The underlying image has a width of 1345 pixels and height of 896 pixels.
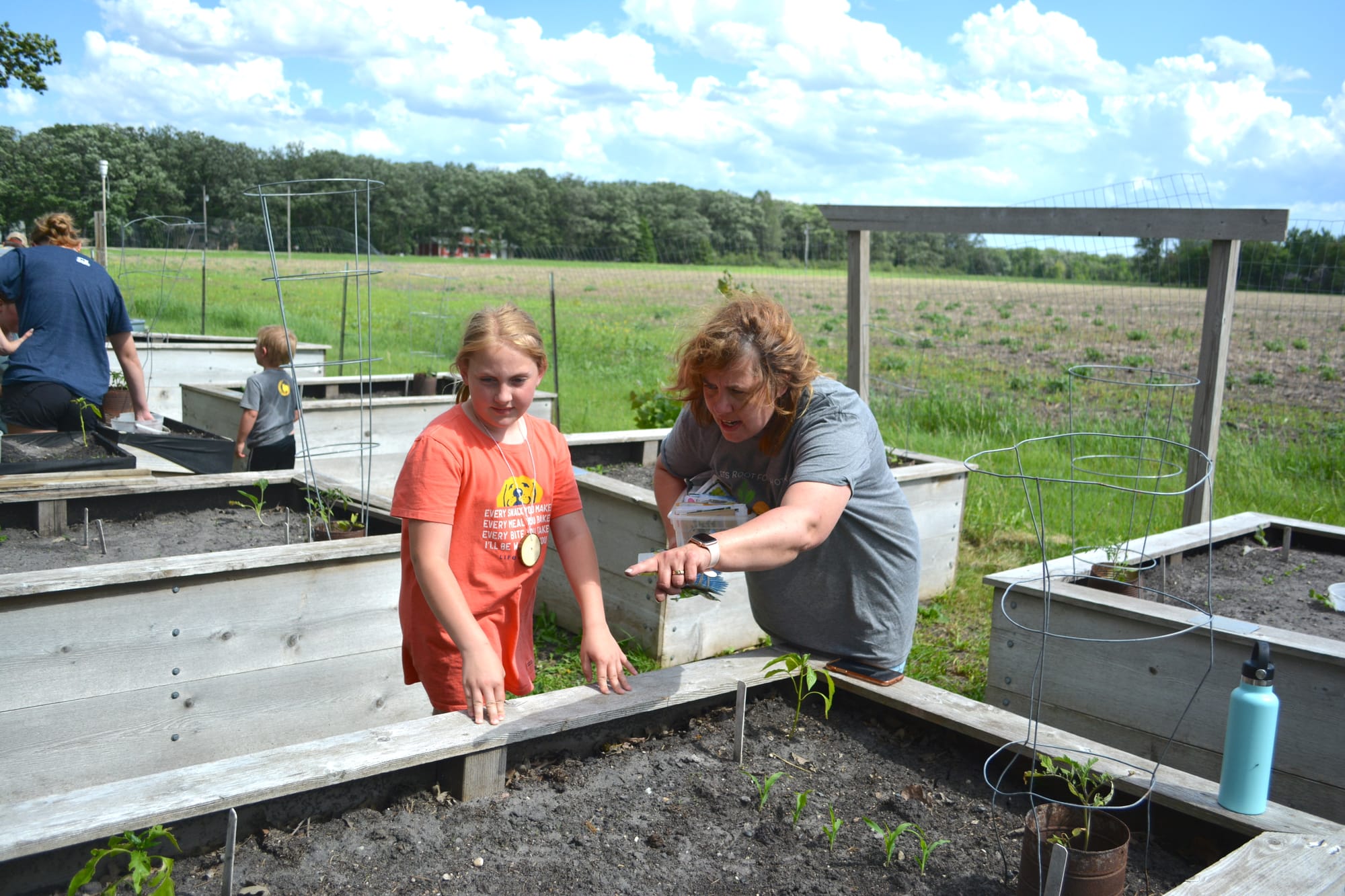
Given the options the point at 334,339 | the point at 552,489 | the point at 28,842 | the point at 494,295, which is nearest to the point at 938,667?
the point at 552,489

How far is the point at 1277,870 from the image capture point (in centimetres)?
156

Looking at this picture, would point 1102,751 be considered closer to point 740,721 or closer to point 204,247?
point 740,721

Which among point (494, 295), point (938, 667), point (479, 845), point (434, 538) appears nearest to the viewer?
point (479, 845)

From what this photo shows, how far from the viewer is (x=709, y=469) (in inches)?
95.1

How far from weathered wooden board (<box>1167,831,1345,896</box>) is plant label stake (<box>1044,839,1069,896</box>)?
152 millimetres

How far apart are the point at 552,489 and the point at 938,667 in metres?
2.32

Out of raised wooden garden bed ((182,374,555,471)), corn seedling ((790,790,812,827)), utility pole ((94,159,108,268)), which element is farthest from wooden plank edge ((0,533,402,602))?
utility pole ((94,159,108,268))

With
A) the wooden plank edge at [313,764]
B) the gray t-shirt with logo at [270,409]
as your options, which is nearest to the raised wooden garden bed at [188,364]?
the gray t-shirt with logo at [270,409]

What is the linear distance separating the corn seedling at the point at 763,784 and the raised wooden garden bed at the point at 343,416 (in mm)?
3743

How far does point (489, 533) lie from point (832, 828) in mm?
947

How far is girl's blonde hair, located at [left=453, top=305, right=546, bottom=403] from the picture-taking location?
2.06m

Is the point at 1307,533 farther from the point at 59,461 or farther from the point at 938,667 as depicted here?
the point at 59,461

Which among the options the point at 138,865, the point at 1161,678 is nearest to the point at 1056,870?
the point at 138,865

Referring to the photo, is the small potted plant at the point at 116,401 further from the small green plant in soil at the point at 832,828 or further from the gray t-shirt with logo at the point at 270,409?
the small green plant in soil at the point at 832,828
